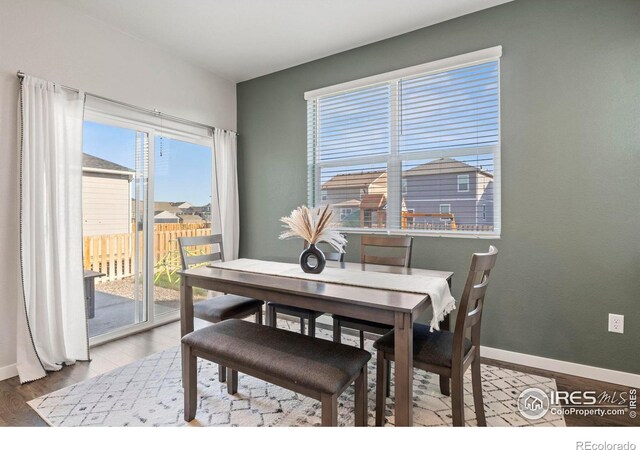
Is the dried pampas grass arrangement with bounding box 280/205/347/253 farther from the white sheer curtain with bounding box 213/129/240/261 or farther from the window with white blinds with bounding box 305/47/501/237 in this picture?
the white sheer curtain with bounding box 213/129/240/261

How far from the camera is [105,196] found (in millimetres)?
2900

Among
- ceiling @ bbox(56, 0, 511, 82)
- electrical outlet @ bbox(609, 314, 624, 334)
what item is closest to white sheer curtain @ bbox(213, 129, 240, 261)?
ceiling @ bbox(56, 0, 511, 82)

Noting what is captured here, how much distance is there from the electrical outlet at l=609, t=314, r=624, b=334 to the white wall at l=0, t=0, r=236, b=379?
3.94 metres

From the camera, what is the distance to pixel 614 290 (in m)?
2.18

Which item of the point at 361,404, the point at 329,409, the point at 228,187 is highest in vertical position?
the point at 228,187

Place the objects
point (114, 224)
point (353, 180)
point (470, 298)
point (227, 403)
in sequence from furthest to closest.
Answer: point (353, 180)
point (114, 224)
point (227, 403)
point (470, 298)

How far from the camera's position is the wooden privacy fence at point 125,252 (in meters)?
2.83

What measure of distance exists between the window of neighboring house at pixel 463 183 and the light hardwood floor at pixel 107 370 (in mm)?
1329

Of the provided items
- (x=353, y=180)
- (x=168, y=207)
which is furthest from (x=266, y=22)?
(x=168, y=207)

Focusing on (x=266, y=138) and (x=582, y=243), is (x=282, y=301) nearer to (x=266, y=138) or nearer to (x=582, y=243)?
(x=582, y=243)

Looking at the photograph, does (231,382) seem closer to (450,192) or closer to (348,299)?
(348,299)

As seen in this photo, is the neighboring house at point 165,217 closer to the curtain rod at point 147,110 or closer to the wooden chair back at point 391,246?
the curtain rod at point 147,110

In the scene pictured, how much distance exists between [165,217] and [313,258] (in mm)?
2014

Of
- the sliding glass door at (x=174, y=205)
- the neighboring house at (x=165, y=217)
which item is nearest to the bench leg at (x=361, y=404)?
the sliding glass door at (x=174, y=205)
